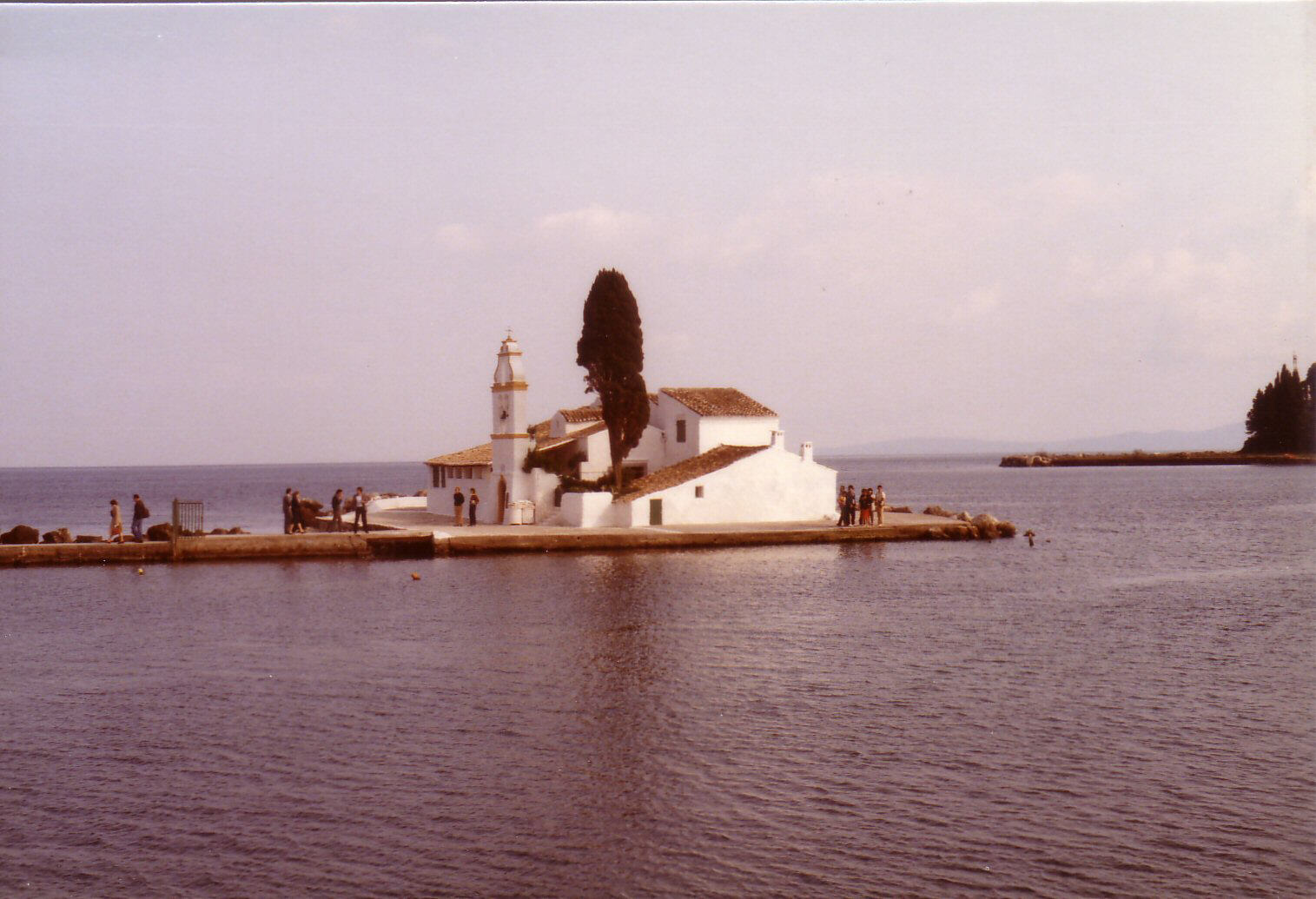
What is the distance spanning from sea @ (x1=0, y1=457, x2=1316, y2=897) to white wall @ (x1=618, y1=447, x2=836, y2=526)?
1035 cm

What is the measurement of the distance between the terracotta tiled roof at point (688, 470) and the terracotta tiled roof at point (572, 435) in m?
2.60

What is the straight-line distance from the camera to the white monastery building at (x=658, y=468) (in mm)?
43625

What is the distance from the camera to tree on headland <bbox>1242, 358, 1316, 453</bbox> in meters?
127

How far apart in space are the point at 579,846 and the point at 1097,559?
32317 millimetres

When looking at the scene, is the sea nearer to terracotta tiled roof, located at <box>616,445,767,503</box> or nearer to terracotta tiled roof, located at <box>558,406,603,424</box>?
terracotta tiled roof, located at <box>616,445,767,503</box>

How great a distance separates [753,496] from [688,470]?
2.57m

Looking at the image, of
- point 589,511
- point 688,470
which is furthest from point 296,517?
point 688,470

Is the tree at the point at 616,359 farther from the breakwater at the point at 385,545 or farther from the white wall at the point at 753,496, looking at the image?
the breakwater at the point at 385,545

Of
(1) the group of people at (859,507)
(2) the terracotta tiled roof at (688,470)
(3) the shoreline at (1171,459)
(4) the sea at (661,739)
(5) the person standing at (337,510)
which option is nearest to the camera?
(4) the sea at (661,739)

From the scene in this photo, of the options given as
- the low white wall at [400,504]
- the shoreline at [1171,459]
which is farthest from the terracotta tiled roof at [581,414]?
the shoreline at [1171,459]

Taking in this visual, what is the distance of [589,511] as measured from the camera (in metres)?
43.1

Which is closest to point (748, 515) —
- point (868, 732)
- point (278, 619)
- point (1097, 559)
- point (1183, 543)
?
point (1097, 559)

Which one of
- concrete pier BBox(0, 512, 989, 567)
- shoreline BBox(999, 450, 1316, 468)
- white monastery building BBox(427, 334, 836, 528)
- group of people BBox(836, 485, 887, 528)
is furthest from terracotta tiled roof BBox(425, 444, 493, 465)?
shoreline BBox(999, 450, 1316, 468)

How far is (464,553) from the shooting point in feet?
132
